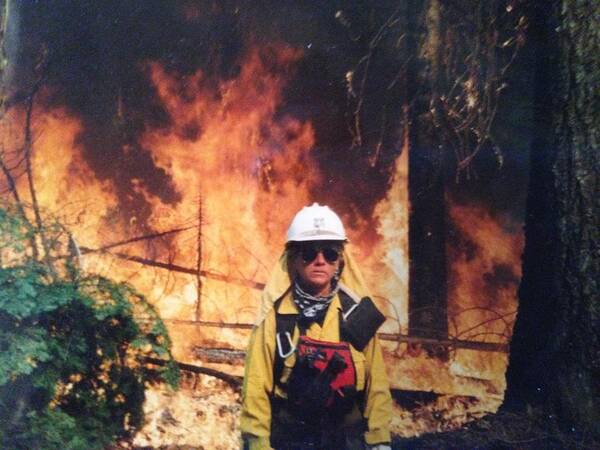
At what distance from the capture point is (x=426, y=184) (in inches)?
190

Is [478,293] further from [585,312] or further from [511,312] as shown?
[585,312]

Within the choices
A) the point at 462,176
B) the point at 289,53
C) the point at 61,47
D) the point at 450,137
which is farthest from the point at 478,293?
the point at 61,47

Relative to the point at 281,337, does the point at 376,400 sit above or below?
below

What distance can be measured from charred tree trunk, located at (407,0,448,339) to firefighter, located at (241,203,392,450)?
4.35ft

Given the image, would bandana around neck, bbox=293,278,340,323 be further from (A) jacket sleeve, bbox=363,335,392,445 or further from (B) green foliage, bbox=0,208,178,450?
(B) green foliage, bbox=0,208,178,450

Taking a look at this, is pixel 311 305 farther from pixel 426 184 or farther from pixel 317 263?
pixel 426 184

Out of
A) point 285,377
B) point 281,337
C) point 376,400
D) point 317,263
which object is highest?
point 317,263

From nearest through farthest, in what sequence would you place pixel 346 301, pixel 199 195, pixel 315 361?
1. pixel 315 361
2. pixel 346 301
3. pixel 199 195

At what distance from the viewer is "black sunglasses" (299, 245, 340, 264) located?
3580 millimetres

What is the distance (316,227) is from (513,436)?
1663mm

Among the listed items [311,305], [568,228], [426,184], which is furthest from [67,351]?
[568,228]

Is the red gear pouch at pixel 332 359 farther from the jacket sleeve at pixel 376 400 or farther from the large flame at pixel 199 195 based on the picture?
the large flame at pixel 199 195

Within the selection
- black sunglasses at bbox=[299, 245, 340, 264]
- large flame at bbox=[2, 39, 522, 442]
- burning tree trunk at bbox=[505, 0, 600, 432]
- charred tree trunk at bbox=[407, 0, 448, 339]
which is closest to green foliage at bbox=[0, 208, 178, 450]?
large flame at bbox=[2, 39, 522, 442]

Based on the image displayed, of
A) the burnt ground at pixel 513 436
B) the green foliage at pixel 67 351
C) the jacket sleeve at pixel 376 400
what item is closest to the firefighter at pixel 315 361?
the jacket sleeve at pixel 376 400
